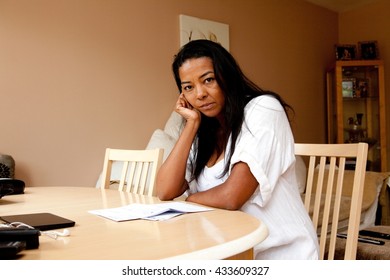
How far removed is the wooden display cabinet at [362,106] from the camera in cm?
410

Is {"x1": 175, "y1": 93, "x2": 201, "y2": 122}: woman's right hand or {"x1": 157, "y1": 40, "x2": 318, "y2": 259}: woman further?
{"x1": 175, "y1": 93, "x2": 201, "y2": 122}: woman's right hand

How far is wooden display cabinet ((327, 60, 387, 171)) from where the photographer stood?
4102mm

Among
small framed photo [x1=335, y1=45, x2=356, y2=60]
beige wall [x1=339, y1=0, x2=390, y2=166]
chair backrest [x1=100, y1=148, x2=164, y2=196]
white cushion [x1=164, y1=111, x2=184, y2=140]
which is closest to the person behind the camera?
chair backrest [x1=100, y1=148, x2=164, y2=196]

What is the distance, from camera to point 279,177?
1.15 m

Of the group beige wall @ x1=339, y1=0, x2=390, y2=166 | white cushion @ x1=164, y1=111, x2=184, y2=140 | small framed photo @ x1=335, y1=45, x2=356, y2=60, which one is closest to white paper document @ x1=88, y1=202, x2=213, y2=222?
white cushion @ x1=164, y1=111, x2=184, y2=140

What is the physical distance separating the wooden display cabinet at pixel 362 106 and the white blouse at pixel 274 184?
3189 mm

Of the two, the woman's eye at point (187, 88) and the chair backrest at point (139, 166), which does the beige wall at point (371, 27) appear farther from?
the woman's eye at point (187, 88)

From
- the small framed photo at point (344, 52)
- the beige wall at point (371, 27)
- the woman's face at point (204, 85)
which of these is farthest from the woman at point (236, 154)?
the beige wall at point (371, 27)

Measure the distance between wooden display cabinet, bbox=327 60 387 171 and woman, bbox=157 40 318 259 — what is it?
10.2 ft

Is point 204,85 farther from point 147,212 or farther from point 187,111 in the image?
point 147,212

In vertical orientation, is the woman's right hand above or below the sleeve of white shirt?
above

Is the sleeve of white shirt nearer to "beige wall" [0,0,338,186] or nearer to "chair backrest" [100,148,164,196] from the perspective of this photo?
"chair backrest" [100,148,164,196]

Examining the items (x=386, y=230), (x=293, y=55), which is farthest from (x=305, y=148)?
(x=293, y=55)

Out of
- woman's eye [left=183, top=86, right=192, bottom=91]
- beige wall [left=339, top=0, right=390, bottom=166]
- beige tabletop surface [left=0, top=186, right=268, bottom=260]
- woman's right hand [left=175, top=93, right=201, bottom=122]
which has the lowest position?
beige tabletop surface [left=0, top=186, right=268, bottom=260]
